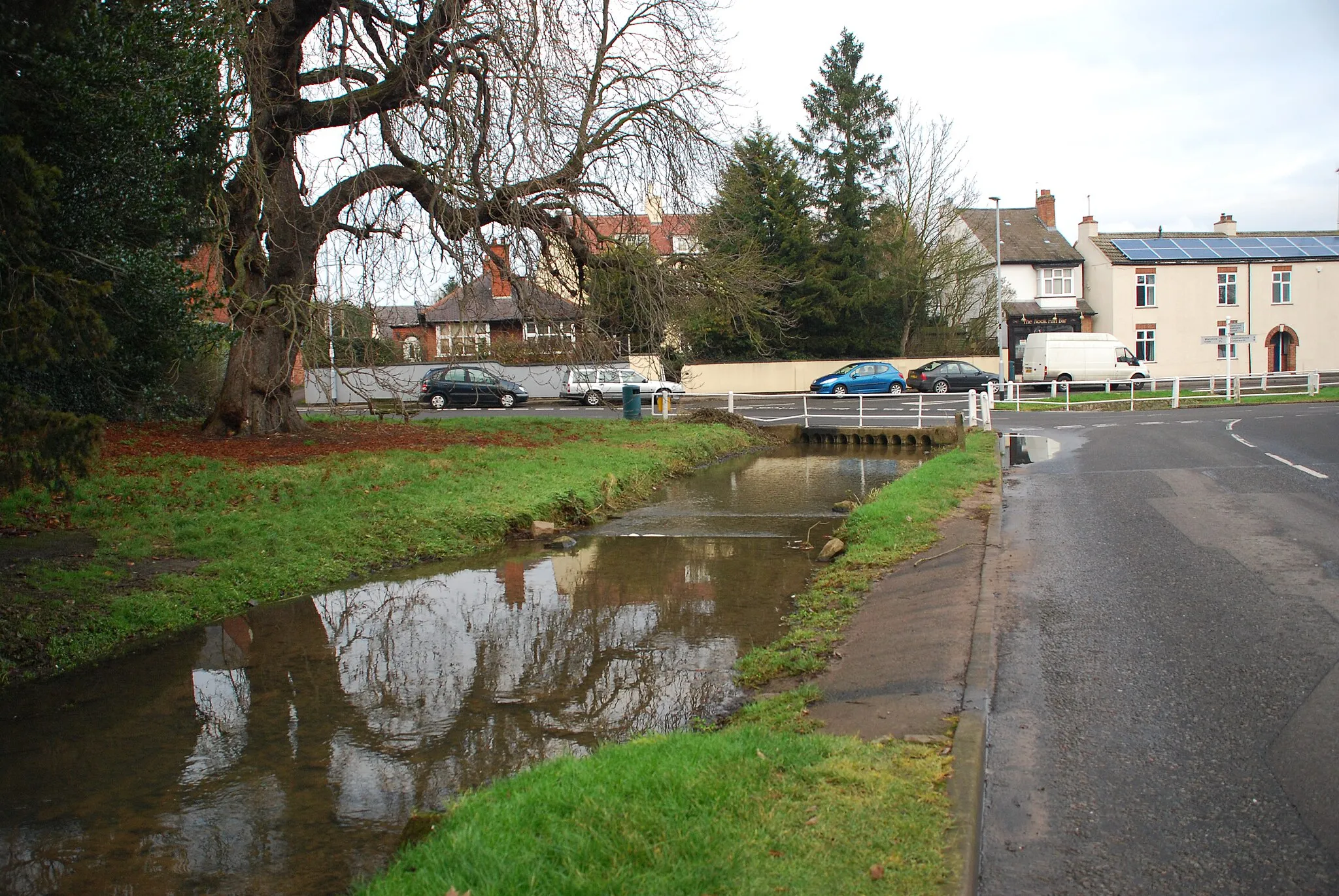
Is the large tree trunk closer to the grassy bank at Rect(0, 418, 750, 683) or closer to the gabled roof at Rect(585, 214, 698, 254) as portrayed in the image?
the grassy bank at Rect(0, 418, 750, 683)

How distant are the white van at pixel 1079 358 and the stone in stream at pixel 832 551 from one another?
3455 centimetres

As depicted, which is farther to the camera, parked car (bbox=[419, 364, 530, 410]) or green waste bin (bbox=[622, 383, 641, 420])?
parked car (bbox=[419, 364, 530, 410])

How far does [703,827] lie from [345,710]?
156 inches

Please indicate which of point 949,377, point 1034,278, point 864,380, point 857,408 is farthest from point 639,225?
point 1034,278

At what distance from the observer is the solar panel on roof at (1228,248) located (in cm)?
5084

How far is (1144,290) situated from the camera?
168ft

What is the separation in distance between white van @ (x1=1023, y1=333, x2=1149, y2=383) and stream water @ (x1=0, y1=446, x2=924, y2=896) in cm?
3477

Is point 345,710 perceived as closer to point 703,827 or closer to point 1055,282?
point 703,827

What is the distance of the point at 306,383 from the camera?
43.8 meters

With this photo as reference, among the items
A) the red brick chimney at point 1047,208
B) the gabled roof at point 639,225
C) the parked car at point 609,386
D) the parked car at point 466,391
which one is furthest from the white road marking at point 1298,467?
the red brick chimney at point 1047,208

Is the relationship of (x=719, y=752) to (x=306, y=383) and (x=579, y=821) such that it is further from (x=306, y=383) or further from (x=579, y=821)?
(x=306, y=383)

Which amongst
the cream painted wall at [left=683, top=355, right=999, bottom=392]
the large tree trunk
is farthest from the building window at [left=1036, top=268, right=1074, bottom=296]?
the large tree trunk

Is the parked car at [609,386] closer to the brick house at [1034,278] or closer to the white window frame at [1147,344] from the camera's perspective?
the brick house at [1034,278]

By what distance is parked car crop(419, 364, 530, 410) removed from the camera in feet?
126
